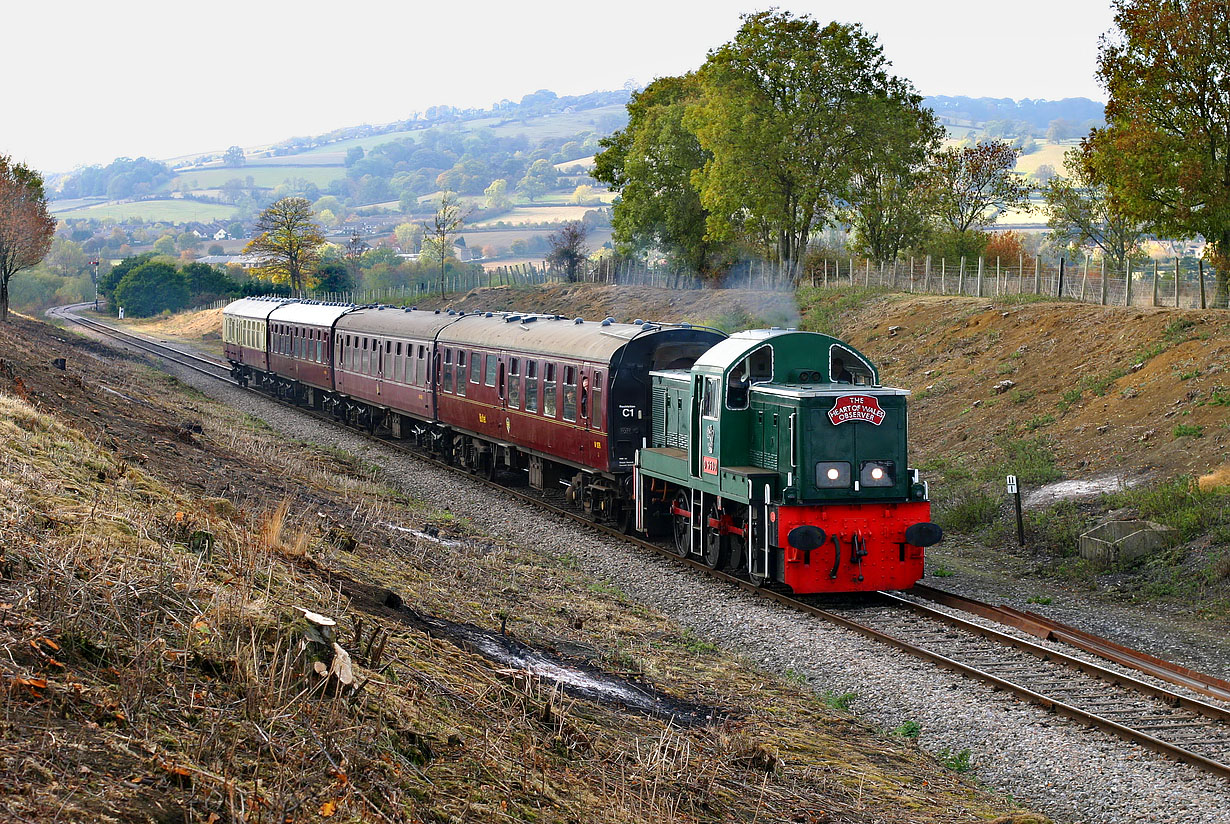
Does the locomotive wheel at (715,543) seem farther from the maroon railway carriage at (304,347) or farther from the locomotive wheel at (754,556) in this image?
the maroon railway carriage at (304,347)

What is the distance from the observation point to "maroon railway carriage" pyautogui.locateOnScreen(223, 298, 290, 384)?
1809 inches

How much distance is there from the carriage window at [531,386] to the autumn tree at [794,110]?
2793 cm

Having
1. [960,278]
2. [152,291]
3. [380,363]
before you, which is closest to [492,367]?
Answer: [380,363]

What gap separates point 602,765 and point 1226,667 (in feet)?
27.9

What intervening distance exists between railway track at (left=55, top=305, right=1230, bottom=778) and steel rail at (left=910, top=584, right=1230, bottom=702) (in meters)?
0.01

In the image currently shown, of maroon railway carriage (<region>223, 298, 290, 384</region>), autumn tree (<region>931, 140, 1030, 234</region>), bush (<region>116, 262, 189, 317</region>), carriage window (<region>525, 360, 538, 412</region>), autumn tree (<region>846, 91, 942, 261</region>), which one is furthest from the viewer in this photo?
bush (<region>116, 262, 189, 317</region>)

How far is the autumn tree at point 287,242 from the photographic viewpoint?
315ft

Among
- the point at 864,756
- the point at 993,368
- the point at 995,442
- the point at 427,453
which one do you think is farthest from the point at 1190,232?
the point at 864,756

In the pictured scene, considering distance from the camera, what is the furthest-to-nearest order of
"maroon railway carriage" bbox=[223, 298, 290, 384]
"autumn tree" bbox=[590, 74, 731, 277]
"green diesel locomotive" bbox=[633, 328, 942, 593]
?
"autumn tree" bbox=[590, 74, 731, 277]
"maroon railway carriage" bbox=[223, 298, 290, 384]
"green diesel locomotive" bbox=[633, 328, 942, 593]

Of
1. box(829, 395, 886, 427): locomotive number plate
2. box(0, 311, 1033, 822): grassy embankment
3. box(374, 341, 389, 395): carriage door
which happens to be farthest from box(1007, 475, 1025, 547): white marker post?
box(374, 341, 389, 395): carriage door

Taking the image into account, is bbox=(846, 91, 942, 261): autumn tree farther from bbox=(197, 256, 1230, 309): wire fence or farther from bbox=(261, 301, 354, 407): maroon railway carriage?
bbox=(261, 301, 354, 407): maroon railway carriage

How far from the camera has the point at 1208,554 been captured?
16.4 meters

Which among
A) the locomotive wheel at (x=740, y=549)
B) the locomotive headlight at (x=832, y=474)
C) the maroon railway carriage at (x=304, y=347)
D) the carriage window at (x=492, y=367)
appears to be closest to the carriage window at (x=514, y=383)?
the carriage window at (x=492, y=367)

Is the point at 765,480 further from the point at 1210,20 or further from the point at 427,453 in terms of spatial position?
the point at 1210,20
